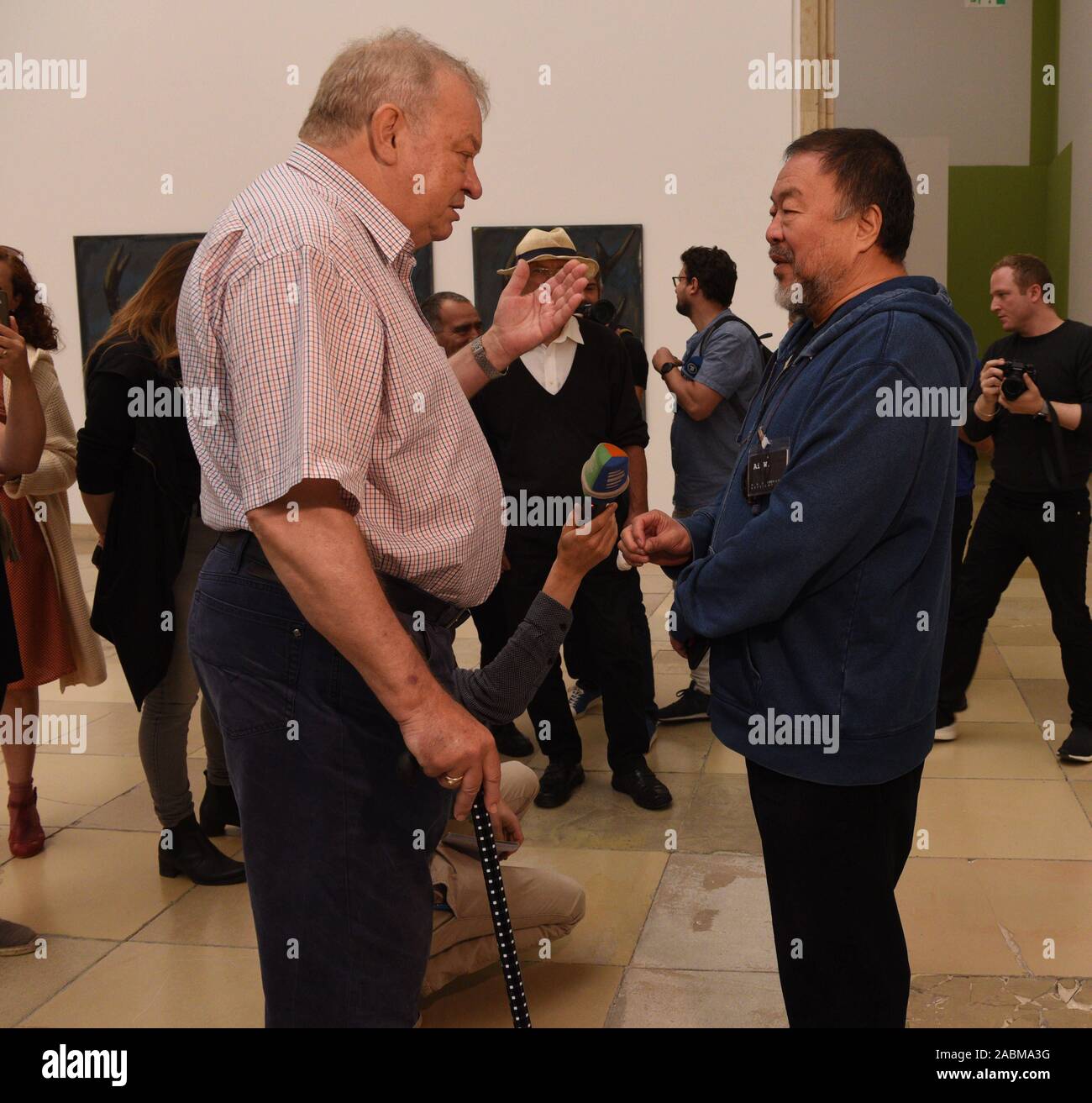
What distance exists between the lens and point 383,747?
189 centimetres

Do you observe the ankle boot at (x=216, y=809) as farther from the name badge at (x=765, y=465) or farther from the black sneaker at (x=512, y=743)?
the name badge at (x=765, y=465)

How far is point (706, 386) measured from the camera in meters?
5.15

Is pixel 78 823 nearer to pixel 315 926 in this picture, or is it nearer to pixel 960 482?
pixel 315 926

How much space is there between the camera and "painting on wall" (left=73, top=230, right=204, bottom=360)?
10672 mm

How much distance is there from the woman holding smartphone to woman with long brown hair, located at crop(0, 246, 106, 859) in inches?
14.4

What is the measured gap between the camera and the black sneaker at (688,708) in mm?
5520

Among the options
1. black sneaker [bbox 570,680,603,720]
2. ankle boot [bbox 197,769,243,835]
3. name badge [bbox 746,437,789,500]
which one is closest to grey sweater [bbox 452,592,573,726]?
name badge [bbox 746,437,789,500]

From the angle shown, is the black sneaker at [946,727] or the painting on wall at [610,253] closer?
the black sneaker at [946,727]
